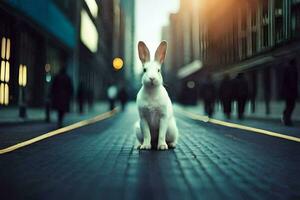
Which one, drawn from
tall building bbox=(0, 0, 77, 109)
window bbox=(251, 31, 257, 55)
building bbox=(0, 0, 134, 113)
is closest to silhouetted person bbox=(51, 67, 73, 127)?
building bbox=(0, 0, 134, 113)

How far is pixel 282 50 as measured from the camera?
27672mm

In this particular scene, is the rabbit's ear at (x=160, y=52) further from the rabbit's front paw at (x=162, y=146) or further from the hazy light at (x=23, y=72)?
the hazy light at (x=23, y=72)

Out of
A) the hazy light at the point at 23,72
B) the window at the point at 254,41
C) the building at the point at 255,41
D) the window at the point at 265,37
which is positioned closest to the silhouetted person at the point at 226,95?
the building at the point at 255,41

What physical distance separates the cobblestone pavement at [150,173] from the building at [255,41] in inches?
471

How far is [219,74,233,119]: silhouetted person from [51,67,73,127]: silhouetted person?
6.93 meters

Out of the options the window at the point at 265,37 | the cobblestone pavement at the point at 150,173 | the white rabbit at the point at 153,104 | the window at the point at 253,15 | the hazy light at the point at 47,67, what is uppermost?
the window at the point at 253,15

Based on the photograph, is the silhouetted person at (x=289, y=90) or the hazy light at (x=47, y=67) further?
the hazy light at (x=47, y=67)

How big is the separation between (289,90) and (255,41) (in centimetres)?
2027

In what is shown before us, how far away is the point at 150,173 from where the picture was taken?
466 centimetres

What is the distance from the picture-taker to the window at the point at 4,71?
22078 mm

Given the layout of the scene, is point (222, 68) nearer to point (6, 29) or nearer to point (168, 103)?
point (6, 29)

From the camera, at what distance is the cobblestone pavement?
3.66 metres

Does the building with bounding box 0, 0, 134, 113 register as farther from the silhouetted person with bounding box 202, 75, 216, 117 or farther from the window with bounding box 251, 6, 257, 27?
the window with bounding box 251, 6, 257, 27

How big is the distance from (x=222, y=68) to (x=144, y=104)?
139 ft
